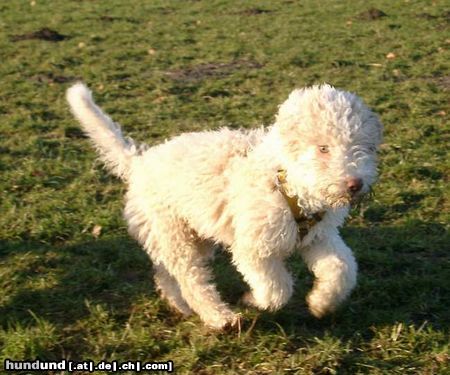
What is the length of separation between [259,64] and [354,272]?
6944 millimetres

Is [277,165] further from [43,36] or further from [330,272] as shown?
[43,36]

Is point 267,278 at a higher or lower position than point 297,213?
lower

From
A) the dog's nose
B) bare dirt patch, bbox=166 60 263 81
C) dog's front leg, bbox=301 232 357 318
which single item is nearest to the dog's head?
the dog's nose

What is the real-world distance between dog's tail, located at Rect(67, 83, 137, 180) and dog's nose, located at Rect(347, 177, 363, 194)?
64.9 inches

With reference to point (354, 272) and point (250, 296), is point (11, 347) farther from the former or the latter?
point (354, 272)

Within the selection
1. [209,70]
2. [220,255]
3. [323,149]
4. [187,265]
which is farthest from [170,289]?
[209,70]

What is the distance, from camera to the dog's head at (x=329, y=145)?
3211mm

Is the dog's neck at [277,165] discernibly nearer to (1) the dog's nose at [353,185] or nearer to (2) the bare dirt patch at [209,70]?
(1) the dog's nose at [353,185]

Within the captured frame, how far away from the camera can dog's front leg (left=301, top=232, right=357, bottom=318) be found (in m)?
3.63

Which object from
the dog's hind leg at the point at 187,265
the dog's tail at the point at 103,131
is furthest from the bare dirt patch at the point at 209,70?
the dog's hind leg at the point at 187,265

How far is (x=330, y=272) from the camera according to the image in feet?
11.9

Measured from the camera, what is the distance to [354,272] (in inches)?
147

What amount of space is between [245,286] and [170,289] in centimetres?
52

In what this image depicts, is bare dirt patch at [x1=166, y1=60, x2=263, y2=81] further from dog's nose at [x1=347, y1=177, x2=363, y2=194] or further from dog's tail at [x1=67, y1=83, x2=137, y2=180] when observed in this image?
dog's nose at [x1=347, y1=177, x2=363, y2=194]
